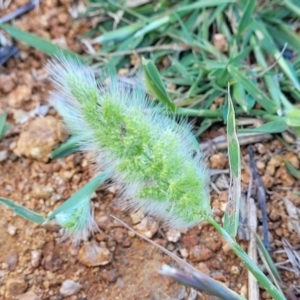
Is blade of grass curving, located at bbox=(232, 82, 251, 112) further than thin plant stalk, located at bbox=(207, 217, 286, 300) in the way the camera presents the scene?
Yes

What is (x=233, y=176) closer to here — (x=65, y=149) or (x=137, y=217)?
(x=137, y=217)

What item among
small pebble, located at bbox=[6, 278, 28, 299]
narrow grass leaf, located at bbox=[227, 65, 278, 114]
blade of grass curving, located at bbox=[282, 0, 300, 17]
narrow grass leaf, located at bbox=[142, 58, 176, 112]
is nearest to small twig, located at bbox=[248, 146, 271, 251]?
narrow grass leaf, located at bbox=[227, 65, 278, 114]

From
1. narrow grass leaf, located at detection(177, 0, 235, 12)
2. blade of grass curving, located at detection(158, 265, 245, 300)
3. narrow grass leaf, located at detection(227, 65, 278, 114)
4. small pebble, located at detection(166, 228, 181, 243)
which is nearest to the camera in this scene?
blade of grass curving, located at detection(158, 265, 245, 300)

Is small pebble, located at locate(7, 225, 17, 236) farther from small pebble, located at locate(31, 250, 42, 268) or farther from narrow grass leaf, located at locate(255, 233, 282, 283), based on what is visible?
narrow grass leaf, located at locate(255, 233, 282, 283)

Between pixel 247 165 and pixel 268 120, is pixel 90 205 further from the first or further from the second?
pixel 268 120

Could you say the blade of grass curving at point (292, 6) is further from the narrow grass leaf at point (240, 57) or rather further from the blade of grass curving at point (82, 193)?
the blade of grass curving at point (82, 193)

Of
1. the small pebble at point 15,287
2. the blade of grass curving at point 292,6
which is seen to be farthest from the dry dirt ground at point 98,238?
the blade of grass curving at point 292,6
